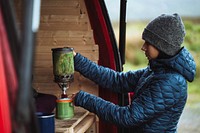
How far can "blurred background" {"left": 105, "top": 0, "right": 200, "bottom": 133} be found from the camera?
6.02 metres

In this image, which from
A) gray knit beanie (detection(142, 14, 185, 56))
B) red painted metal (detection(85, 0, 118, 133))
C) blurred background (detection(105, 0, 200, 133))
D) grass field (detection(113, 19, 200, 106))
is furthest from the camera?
blurred background (detection(105, 0, 200, 133))

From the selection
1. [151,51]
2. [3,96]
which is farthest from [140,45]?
[3,96]

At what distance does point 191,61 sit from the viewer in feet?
7.62

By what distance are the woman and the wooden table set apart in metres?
0.11

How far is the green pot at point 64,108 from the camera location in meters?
2.31

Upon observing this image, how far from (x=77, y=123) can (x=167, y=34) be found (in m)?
0.65

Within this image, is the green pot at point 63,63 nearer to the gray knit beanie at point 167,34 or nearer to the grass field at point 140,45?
the gray knit beanie at point 167,34

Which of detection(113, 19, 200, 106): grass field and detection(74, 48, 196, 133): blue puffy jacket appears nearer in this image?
detection(74, 48, 196, 133): blue puffy jacket

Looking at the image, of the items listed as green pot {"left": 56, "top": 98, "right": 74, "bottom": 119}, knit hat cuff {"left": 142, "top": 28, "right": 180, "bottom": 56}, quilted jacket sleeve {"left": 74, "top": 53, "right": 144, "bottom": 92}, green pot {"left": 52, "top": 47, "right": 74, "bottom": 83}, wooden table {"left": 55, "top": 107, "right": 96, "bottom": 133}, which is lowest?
wooden table {"left": 55, "top": 107, "right": 96, "bottom": 133}

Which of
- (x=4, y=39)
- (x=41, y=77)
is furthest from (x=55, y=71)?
(x=4, y=39)

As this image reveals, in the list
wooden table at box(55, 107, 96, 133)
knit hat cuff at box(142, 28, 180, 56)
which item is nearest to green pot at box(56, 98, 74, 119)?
wooden table at box(55, 107, 96, 133)

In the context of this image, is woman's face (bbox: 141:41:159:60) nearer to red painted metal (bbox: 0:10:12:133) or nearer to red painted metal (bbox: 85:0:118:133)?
red painted metal (bbox: 85:0:118:133)

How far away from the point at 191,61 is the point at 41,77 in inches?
36.0

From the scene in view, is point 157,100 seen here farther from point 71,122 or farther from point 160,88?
point 71,122
